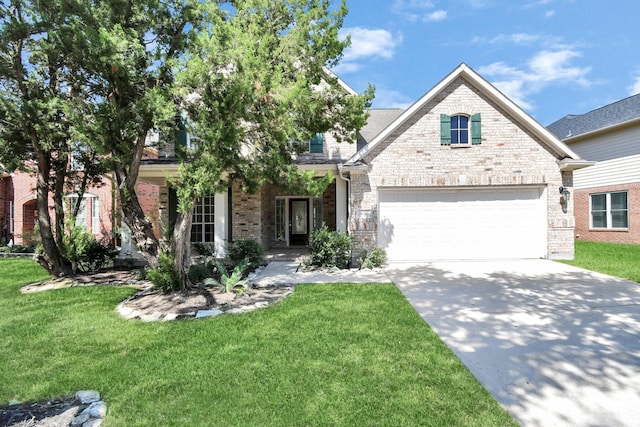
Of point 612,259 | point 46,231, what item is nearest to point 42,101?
point 46,231

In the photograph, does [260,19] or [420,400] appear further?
[260,19]

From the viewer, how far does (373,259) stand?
10.4 meters

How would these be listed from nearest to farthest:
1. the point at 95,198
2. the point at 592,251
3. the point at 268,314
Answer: the point at 268,314 < the point at 592,251 < the point at 95,198

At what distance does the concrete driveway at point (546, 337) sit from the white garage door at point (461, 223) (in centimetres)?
247

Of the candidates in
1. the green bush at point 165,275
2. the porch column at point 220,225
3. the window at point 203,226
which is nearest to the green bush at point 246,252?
the porch column at point 220,225

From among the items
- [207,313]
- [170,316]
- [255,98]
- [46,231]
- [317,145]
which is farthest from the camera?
[317,145]

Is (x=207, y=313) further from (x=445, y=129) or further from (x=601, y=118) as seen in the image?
(x=601, y=118)

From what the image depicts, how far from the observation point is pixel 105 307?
648cm

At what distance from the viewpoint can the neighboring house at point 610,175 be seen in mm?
14805

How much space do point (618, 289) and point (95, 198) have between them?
67.9 ft

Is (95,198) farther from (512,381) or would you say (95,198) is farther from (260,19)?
(512,381)

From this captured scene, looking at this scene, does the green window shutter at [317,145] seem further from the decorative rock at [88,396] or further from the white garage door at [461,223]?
the decorative rock at [88,396]

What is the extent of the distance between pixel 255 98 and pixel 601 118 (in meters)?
18.9

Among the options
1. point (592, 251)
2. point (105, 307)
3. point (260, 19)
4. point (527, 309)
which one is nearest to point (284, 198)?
point (260, 19)
